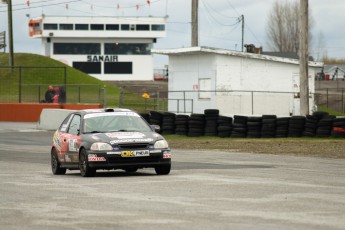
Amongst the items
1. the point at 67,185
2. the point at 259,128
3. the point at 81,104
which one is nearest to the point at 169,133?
the point at 259,128

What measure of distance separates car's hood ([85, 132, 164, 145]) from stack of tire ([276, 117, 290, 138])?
17.7 meters

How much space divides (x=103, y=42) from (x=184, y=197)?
412ft

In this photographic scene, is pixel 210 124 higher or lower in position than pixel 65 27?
lower

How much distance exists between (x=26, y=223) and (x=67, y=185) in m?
5.89

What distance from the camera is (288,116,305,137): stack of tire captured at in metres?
36.5

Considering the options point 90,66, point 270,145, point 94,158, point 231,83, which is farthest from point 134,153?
point 90,66

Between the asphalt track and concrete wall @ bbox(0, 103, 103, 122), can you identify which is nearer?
the asphalt track

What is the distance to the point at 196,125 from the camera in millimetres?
38812

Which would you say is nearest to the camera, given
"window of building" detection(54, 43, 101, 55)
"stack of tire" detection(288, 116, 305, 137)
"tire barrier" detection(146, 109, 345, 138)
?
"tire barrier" detection(146, 109, 345, 138)

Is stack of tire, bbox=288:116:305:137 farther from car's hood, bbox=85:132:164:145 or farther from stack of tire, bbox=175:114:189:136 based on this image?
car's hood, bbox=85:132:164:145

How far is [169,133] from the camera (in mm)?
39938

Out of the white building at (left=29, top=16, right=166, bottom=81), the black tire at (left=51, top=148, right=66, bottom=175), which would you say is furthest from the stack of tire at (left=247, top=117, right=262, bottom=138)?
the white building at (left=29, top=16, right=166, bottom=81)

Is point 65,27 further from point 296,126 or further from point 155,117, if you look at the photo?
point 296,126

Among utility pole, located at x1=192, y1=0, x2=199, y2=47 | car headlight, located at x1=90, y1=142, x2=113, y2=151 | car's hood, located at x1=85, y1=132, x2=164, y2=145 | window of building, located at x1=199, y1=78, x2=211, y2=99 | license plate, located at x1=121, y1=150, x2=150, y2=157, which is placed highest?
utility pole, located at x1=192, y1=0, x2=199, y2=47
